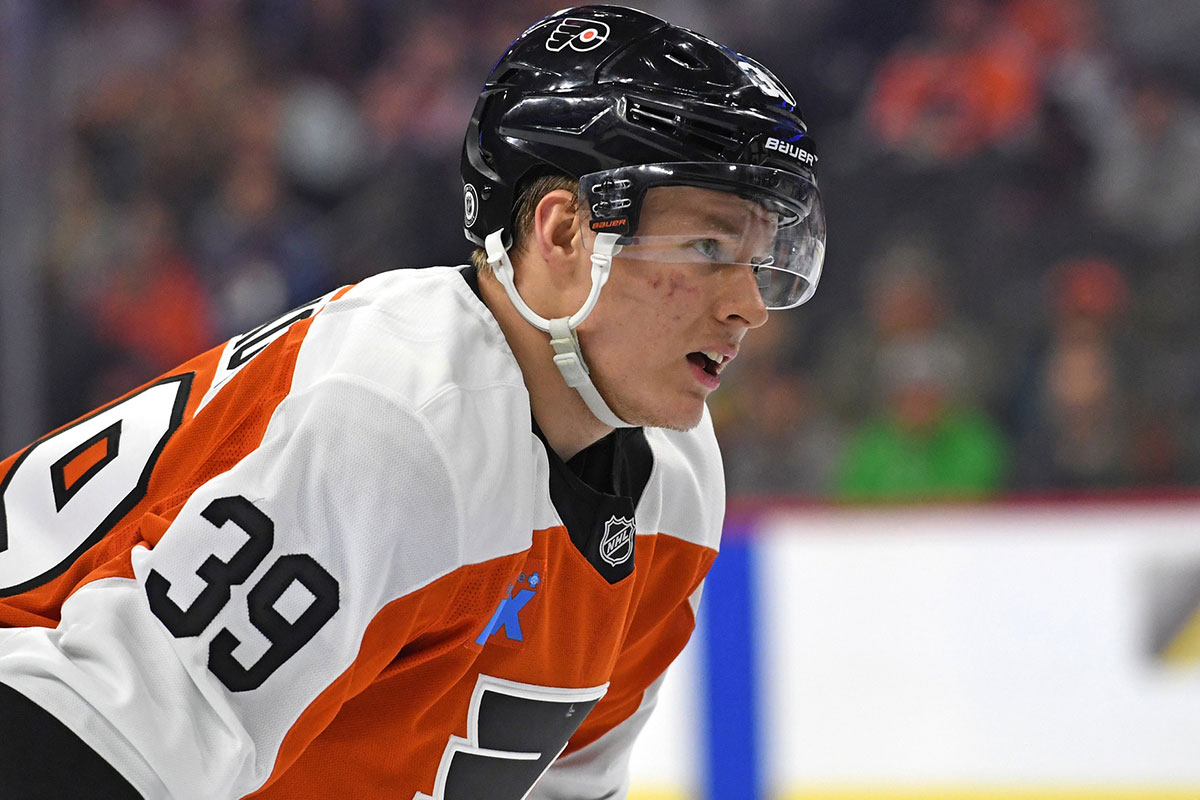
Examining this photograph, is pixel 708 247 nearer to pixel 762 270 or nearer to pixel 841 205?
pixel 762 270

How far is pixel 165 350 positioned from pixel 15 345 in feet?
1.72

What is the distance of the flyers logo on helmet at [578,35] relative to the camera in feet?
4.95

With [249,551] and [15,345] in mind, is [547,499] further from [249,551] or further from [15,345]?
[15,345]

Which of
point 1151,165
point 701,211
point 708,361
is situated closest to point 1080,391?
point 1151,165

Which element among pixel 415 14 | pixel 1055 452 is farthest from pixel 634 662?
pixel 415 14

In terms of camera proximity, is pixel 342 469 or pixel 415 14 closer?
pixel 342 469

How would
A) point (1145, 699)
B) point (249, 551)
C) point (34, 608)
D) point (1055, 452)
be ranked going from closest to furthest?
point (249, 551)
point (34, 608)
point (1145, 699)
point (1055, 452)

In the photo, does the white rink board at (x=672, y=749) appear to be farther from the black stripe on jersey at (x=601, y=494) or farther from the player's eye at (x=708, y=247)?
the player's eye at (x=708, y=247)

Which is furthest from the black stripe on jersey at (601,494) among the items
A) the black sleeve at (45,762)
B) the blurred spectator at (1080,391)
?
the blurred spectator at (1080,391)

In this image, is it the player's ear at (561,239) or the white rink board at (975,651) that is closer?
the player's ear at (561,239)

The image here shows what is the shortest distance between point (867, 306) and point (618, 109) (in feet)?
9.13

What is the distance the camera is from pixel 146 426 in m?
1.40

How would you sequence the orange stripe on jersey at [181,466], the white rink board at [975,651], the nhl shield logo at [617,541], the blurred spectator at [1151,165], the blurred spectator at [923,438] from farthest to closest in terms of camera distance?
1. the blurred spectator at [1151,165]
2. the blurred spectator at [923,438]
3. the white rink board at [975,651]
4. the nhl shield logo at [617,541]
5. the orange stripe on jersey at [181,466]

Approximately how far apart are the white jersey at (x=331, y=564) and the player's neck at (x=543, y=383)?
0.04 m
